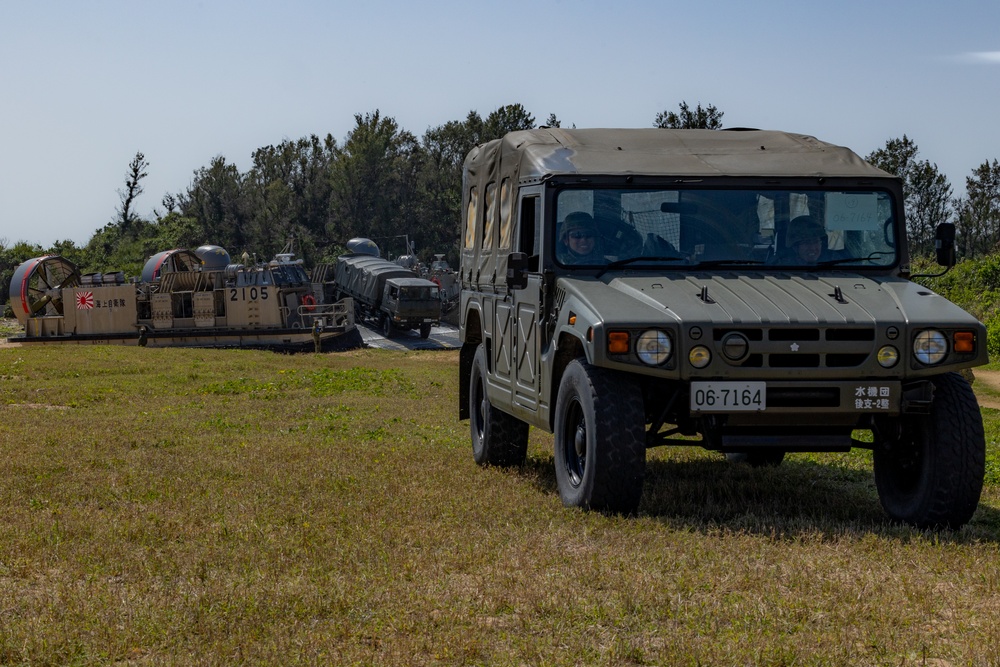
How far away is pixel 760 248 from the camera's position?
8.55 metres

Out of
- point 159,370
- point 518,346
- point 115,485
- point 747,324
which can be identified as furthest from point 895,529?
point 159,370

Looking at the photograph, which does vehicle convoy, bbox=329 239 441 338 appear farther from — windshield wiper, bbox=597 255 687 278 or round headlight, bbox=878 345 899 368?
round headlight, bbox=878 345 899 368

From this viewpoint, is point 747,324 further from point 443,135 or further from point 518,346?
point 443,135

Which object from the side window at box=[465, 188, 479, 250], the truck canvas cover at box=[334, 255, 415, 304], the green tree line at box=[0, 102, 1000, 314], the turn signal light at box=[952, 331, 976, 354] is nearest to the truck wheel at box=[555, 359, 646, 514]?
the turn signal light at box=[952, 331, 976, 354]

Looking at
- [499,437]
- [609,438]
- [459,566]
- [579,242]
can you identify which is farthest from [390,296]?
[459,566]

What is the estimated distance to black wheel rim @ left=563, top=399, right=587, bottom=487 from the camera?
784 centimetres

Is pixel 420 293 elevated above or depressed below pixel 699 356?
below

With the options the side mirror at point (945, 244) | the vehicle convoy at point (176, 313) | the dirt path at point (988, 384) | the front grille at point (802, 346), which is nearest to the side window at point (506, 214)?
the front grille at point (802, 346)

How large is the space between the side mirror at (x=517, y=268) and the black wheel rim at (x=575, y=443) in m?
1.06

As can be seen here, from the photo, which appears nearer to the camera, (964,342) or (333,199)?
(964,342)

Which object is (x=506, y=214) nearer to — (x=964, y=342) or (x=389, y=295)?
(x=964, y=342)

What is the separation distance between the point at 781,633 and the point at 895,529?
2.59 meters

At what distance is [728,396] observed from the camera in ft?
23.7

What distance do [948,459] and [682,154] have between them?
2998 mm
